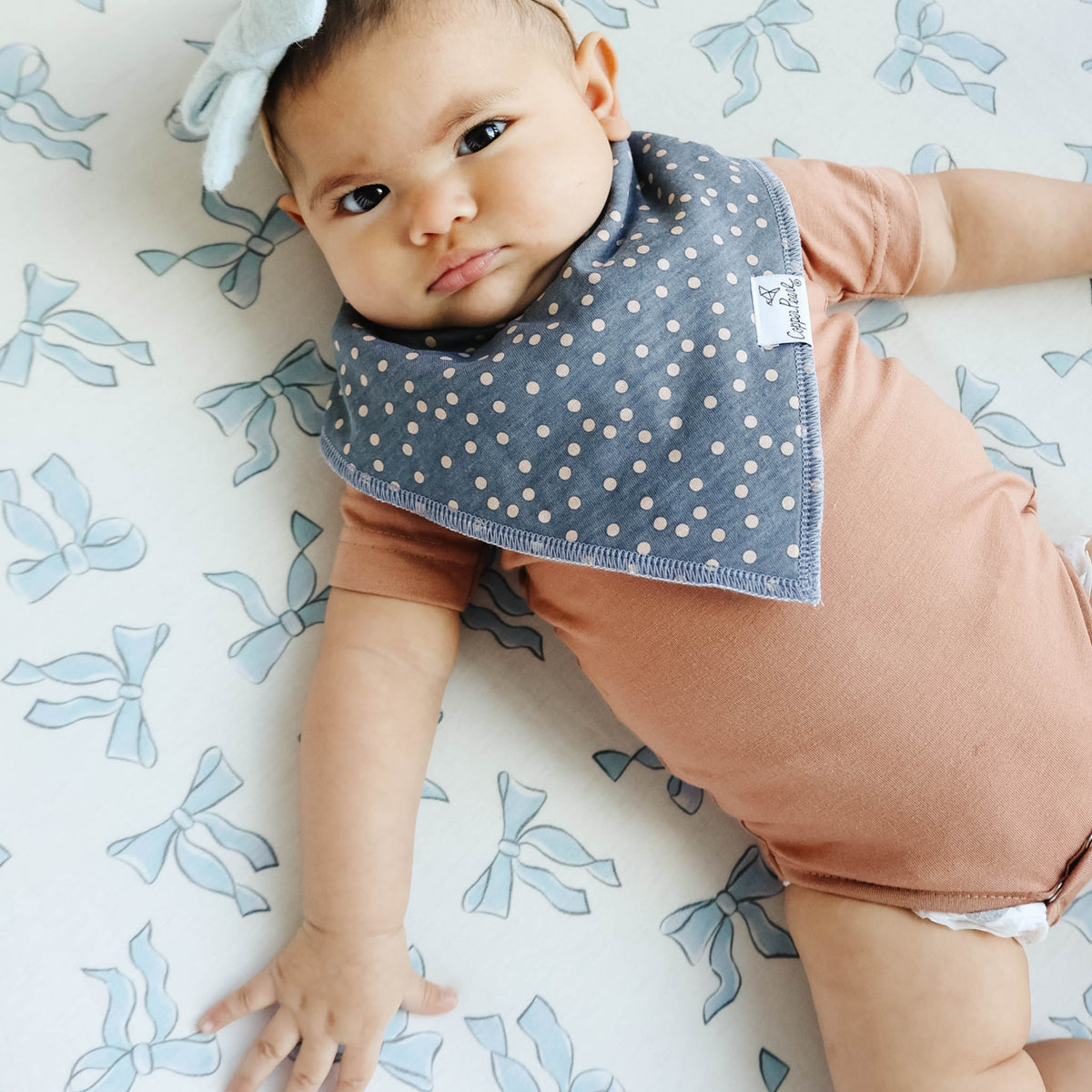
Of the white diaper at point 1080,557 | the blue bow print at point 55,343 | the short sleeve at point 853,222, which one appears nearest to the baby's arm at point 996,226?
the short sleeve at point 853,222

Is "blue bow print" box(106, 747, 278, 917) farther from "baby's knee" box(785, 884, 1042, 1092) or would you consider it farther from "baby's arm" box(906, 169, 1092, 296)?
"baby's arm" box(906, 169, 1092, 296)

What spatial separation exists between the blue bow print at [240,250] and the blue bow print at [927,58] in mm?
712

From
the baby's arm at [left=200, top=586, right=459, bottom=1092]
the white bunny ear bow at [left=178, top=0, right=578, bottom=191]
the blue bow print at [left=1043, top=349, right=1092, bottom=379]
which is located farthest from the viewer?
the blue bow print at [left=1043, top=349, right=1092, bottom=379]

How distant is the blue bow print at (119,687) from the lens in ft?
2.98

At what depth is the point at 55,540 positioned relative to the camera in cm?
93

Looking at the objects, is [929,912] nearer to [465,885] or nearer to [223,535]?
[465,885]

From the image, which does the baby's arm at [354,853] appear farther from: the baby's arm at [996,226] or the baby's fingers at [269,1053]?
the baby's arm at [996,226]

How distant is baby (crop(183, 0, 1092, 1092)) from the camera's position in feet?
2.64

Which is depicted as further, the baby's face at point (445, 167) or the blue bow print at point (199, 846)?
the blue bow print at point (199, 846)

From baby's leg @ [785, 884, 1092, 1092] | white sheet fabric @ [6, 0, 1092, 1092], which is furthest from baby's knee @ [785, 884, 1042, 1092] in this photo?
white sheet fabric @ [6, 0, 1092, 1092]

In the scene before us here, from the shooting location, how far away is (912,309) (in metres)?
1.08

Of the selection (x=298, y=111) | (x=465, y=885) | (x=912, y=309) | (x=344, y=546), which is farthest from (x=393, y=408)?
(x=912, y=309)

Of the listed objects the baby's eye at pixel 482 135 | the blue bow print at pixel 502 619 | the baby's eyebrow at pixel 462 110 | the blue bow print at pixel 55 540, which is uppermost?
the baby's eyebrow at pixel 462 110

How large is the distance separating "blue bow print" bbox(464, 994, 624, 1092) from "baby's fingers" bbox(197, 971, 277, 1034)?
0.19 metres
